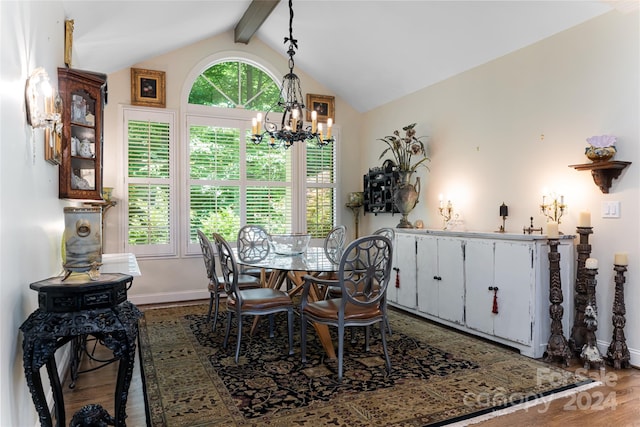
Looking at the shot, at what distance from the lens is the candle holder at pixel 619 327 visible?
9.95 ft

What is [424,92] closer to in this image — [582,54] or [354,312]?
[582,54]

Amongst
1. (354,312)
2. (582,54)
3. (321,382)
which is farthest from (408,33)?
(321,382)

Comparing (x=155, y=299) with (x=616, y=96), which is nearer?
(x=616, y=96)

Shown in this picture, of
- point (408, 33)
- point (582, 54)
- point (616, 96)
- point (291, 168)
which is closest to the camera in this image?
point (616, 96)

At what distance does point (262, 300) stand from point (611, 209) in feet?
9.41

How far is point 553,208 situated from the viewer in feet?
11.9

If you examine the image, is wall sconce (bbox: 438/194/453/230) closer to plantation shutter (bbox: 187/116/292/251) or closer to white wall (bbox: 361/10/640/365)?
white wall (bbox: 361/10/640/365)

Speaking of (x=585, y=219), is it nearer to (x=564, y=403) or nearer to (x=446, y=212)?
(x=564, y=403)

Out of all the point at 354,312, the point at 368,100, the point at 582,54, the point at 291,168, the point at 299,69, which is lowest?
the point at 354,312

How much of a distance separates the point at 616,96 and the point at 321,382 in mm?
3163

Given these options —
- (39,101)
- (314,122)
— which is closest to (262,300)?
(314,122)

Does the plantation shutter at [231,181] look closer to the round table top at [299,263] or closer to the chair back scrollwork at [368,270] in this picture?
the round table top at [299,263]

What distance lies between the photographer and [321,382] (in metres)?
2.78

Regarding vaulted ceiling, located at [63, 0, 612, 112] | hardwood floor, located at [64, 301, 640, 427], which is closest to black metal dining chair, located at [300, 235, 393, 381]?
hardwood floor, located at [64, 301, 640, 427]
